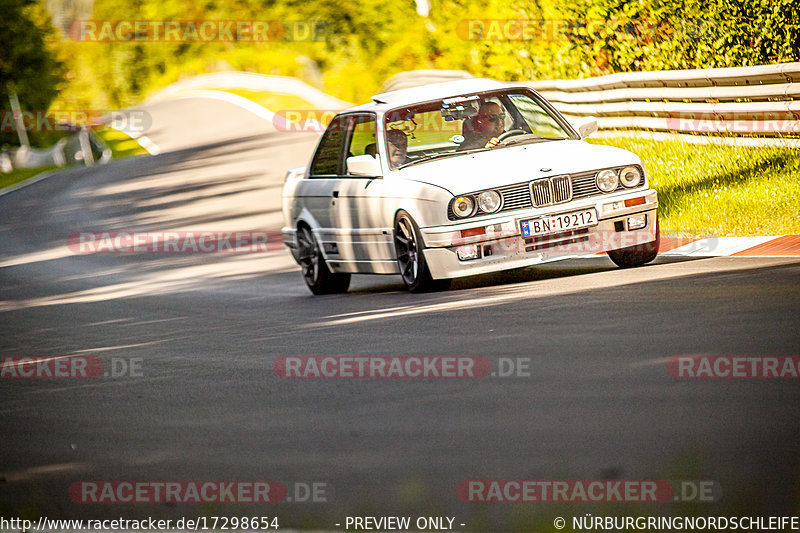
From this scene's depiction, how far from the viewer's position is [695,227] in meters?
12.0

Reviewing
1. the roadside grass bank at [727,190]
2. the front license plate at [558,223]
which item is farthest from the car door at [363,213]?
the roadside grass bank at [727,190]

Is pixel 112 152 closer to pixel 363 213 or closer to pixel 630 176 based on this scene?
pixel 363 213

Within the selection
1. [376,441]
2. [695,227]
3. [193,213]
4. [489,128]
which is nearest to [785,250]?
[695,227]

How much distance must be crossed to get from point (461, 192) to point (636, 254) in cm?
163

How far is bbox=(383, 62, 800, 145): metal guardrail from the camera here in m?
13.2

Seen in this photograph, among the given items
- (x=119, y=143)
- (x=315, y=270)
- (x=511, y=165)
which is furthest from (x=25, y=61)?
(x=511, y=165)

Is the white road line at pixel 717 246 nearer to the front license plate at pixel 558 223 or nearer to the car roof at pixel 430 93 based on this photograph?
the front license plate at pixel 558 223

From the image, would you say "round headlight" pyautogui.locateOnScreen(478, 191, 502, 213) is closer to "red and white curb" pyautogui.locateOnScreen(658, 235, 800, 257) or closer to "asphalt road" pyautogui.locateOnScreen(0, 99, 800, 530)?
"asphalt road" pyautogui.locateOnScreen(0, 99, 800, 530)

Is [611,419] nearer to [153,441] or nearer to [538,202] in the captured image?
[153,441]

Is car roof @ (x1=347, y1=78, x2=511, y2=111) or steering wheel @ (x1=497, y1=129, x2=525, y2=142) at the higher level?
car roof @ (x1=347, y1=78, x2=511, y2=111)

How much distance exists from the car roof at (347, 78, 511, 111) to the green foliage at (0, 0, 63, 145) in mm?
55702

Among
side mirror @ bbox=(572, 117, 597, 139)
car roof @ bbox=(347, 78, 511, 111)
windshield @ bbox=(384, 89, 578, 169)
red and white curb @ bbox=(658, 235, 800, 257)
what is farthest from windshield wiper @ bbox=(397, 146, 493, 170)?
red and white curb @ bbox=(658, 235, 800, 257)

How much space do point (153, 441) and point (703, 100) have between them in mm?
10472

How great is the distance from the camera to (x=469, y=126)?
35.8ft
